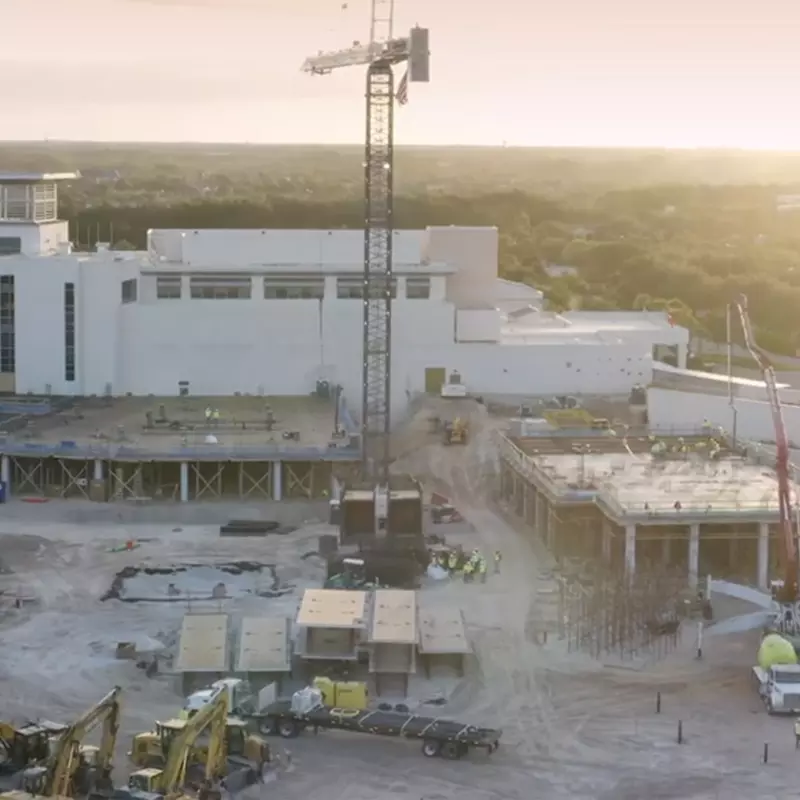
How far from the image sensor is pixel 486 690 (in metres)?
31.6

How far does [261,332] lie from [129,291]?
421cm

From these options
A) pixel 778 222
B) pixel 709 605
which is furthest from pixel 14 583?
pixel 778 222

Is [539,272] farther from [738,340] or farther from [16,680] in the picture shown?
[16,680]

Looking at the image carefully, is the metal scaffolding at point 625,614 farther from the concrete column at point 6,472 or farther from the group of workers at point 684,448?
the concrete column at point 6,472

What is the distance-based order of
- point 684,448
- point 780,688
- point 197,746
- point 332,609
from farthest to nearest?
1. point 684,448
2. point 332,609
3. point 780,688
4. point 197,746

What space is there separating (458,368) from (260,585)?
59.8 ft

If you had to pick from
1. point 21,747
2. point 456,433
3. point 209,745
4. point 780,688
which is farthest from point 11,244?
point 780,688

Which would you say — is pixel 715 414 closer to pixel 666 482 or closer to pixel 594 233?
pixel 666 482

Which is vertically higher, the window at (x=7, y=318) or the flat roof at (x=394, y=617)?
the window at (x=7, y=318)

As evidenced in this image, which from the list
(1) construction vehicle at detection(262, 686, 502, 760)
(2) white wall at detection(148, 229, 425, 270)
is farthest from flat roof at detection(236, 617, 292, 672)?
(2) white wall at detection(148, 229, 425, 270)

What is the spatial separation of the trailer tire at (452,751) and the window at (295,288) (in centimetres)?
2922

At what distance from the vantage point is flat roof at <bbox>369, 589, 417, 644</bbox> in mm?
32031

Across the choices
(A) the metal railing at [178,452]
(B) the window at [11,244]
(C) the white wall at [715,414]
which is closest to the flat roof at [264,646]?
(A) the metal railing at [178,452]

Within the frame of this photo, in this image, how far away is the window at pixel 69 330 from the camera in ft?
177
